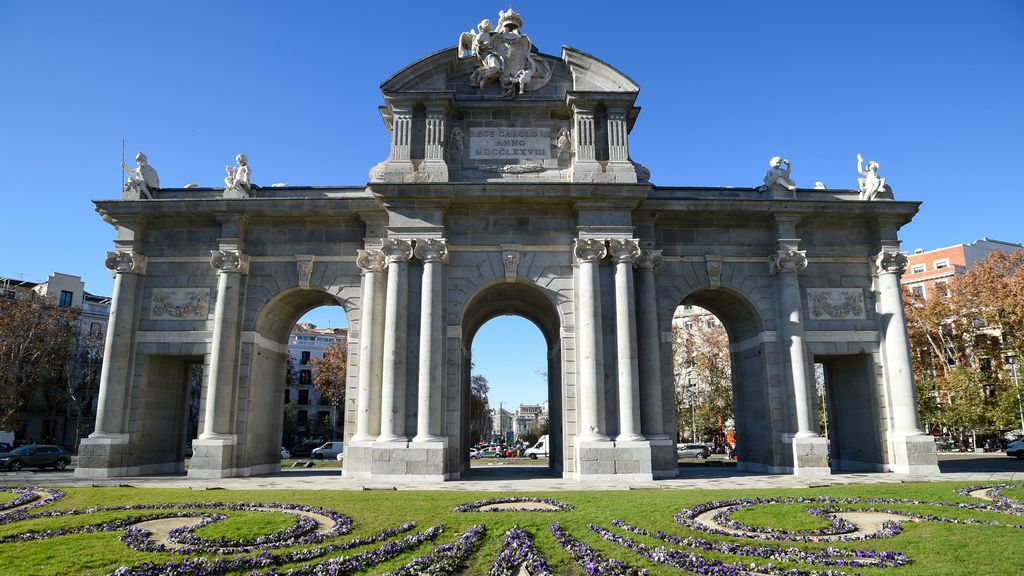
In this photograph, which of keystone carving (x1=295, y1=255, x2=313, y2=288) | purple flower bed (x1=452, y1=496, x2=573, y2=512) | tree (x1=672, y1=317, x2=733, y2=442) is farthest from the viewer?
tree (x1=672, y1=317, x2=733, y2=442)

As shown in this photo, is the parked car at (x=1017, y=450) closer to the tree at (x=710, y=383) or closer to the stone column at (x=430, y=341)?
the tree at (x=710, y=383)

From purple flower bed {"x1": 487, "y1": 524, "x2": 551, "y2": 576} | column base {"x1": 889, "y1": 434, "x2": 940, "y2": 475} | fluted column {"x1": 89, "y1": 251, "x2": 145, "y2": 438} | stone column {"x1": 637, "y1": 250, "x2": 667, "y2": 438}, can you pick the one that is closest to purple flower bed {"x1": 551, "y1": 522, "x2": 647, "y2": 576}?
purple flower bed {"x1": 487, "y1": 524, "x2": 551, "y2": 576}

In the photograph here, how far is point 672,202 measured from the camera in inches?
982

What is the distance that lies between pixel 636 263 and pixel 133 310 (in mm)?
19396

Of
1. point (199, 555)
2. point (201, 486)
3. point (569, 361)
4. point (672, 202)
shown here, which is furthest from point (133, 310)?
point (672, 202)

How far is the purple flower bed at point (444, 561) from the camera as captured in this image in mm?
8938

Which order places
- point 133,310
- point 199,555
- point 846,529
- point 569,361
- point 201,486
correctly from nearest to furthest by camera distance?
point 199,555 → point 846,529 → point 201,486 → point 569,361 → point 133,310

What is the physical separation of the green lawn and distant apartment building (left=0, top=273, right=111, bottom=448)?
4875 centimetres

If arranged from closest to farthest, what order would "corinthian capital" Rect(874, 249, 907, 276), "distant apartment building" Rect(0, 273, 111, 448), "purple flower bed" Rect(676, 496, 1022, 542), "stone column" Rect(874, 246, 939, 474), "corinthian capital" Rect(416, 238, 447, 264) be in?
"purple flower bed" Rect(676, 496, 1022, 542), "corinthian capital" Rect(416, 238, 447, 264), "stone column" Rect(874, 246, 939, 474), "corinthian capital" Rect(874, 249, 907, 276), "distant apartment building" Rect(0, 273, 111, 448)

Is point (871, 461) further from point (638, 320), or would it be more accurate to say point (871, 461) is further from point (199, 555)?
point (199, 555)

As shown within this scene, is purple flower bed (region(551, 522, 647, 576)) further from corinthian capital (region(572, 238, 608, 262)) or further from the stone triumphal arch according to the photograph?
corinthian capital (region(572, 238, 608, 262))

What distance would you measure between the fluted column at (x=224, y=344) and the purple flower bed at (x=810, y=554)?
18677 millimetres

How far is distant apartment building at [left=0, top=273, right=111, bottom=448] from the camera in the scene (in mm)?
57094

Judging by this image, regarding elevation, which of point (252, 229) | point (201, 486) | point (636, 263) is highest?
point (252, 229)
